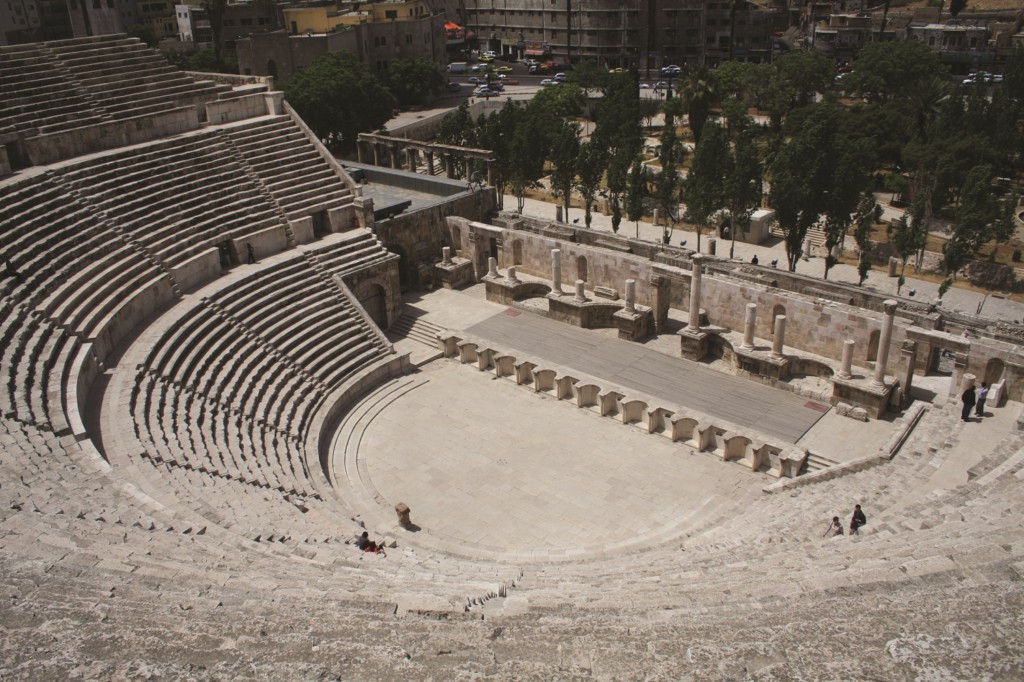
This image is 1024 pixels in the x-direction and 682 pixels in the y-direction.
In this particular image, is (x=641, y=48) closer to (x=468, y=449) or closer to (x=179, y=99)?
(x=179, y=99)

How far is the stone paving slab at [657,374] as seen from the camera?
2712 cm

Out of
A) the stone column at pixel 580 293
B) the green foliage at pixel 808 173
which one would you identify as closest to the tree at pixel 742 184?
the green foliage at pixel 808 173

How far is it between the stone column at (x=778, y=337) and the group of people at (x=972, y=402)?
6.04m

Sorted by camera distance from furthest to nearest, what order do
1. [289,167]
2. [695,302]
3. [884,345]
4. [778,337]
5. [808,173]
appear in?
[289,167], [808,173], [695,302], [778,337], [884,345]

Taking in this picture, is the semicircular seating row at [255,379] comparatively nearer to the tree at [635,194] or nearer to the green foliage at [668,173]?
the tree at [635,194]

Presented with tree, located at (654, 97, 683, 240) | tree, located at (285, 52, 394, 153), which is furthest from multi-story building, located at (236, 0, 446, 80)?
tree, located at (654, 97, 683, 240)

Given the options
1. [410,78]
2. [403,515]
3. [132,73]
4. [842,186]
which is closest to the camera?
[403,515]

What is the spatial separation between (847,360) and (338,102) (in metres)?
42.7

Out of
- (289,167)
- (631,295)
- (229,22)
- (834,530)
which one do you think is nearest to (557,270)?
(631,295)

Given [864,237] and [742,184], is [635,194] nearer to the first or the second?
[742,184]

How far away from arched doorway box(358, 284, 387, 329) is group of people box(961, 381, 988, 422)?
21.5 metres

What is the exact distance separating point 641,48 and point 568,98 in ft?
103

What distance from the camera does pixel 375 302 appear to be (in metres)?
34.4

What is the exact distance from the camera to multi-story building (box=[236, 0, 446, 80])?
74.0 m
